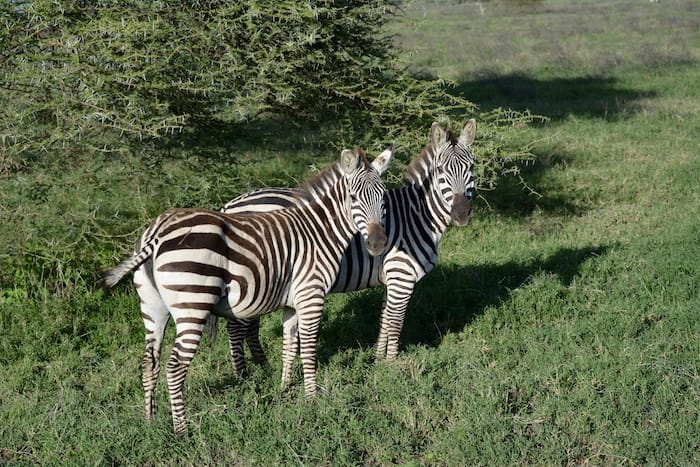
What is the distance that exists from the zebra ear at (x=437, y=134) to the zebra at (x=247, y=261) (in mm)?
785

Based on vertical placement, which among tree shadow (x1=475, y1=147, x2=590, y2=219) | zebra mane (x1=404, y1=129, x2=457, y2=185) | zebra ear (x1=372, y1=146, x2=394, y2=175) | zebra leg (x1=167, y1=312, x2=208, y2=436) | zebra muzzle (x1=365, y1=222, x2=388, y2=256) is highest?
zebra ear (x1=372, y1=146, x2=394, y2=175)

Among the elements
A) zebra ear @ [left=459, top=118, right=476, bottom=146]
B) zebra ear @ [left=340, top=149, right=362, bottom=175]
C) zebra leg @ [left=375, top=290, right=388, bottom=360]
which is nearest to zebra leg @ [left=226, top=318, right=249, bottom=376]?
zebra leg @ [left=375, top=290, right=388, bottom=360]

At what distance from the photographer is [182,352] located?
4730 millimetres

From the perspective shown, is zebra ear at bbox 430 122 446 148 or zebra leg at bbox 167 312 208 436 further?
zebra ear at bbox 430 122 446 148

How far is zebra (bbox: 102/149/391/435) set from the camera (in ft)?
A: 15.3

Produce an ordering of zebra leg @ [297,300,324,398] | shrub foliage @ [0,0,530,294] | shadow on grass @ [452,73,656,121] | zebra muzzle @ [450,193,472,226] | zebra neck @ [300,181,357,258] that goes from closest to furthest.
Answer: zebra leg @ [297,300,324,398], zebra neck @ [300,181,357,258], zebra muzzle @ [450,193,472,226], shrub foliage @ [0,0,530,294], shadow on grass @ [452,73,656,121]

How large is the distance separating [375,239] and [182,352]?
59.4 inches

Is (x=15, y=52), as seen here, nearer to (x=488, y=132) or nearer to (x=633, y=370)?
(x=488, y=132)

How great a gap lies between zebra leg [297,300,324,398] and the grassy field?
0.13 meters

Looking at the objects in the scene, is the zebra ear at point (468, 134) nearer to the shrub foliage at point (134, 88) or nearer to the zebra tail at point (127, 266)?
the shrub foliage at point (134, 88)

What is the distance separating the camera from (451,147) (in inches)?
246

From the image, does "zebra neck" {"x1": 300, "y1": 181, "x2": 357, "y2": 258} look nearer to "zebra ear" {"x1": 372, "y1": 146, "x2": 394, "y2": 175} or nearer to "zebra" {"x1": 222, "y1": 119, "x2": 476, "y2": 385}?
"zebra ear" {"x1": 372, "y1": 146, "x2": 394, "y2": 175}

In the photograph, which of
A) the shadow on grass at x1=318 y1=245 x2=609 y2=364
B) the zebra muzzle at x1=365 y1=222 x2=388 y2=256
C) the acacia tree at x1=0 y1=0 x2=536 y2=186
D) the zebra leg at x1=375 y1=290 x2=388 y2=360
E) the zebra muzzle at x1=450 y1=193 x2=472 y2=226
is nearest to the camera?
the zebra muzzle at x1=365 y1=222 x2=388 y2=256

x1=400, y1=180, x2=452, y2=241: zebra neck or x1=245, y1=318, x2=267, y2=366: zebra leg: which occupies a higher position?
x1=400, y1=180, x2=452, y2=241: zebra neck
